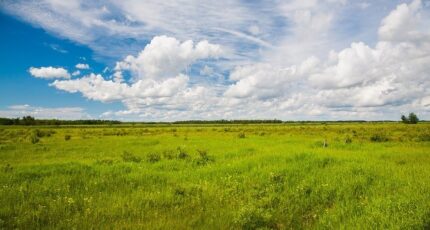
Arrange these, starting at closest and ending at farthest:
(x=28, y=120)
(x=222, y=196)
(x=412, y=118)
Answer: (x=222, y=196) → (x=412, y=118) → (x=28, y=120)

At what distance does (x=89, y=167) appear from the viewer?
14383mm

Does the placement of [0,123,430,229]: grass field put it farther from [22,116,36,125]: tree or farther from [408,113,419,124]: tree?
[22,116,36,125]: tree

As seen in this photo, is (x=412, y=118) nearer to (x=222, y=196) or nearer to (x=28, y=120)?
(x=222, y=196)

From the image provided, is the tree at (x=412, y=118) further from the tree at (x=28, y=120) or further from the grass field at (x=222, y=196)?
the tree at (x=28, y=120)

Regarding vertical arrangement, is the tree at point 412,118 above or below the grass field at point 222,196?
above

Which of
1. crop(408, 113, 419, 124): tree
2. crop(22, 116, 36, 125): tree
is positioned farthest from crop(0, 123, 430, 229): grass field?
crop(22, 116, 36, 125): tree

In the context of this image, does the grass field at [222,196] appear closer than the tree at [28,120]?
Yes

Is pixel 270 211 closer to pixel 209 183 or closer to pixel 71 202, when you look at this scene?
pixel 209 183

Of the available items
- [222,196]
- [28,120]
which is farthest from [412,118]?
[28,120]

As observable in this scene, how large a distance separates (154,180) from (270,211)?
523 cm

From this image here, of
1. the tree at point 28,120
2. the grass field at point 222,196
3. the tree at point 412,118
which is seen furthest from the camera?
the tree at point 28,120

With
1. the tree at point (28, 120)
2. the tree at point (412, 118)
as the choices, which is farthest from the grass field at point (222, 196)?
the tree at point (28, 120)

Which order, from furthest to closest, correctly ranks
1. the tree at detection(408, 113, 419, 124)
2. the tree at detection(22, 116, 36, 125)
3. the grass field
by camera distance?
the tree at detection(22, 116, 36, 125)
the tree at detection(408, 113, 419, 124)
the grass field

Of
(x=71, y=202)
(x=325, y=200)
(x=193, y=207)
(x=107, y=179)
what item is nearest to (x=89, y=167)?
(x=107, y=179)
